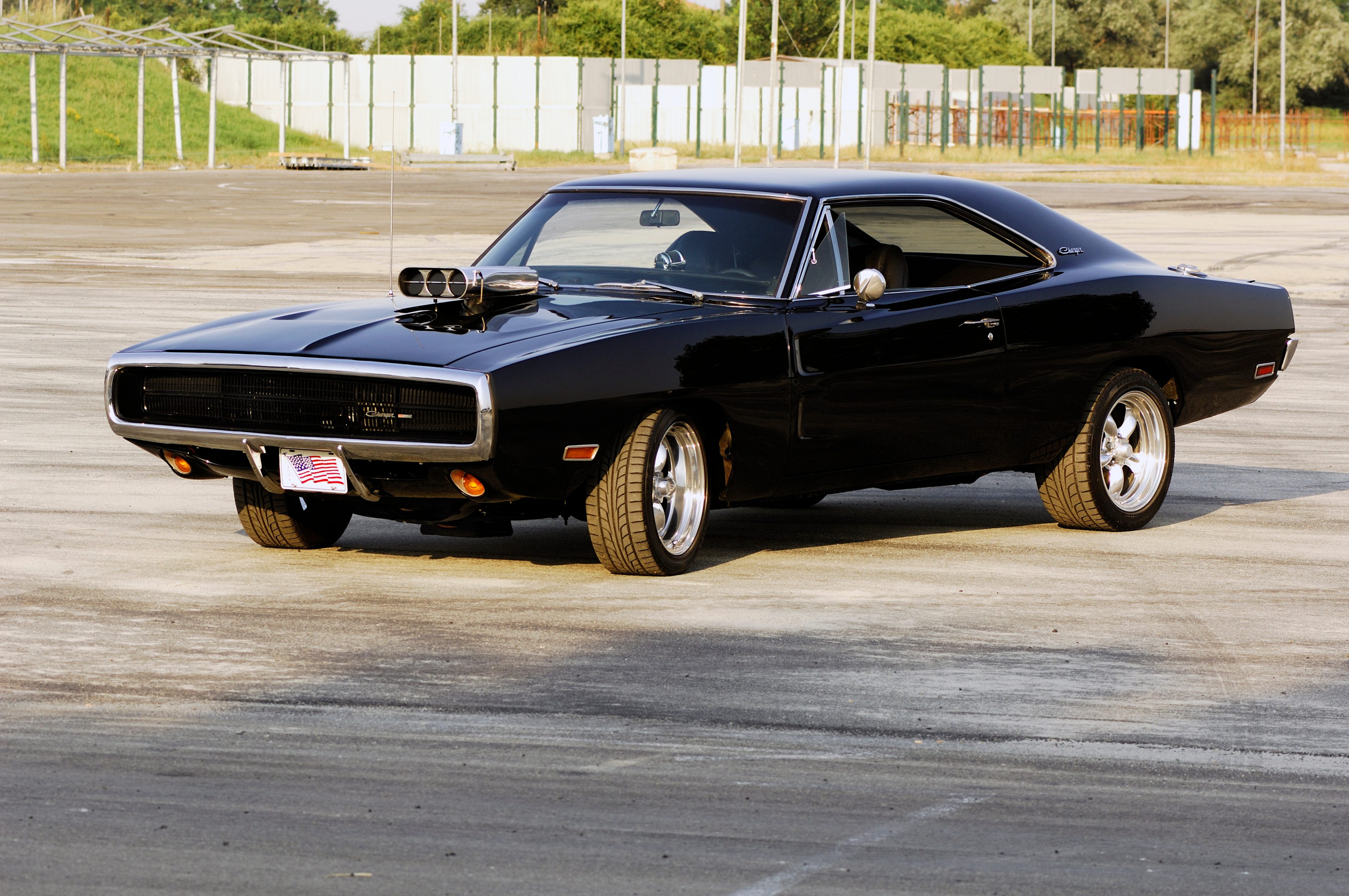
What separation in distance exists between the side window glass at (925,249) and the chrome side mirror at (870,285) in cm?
A: 32

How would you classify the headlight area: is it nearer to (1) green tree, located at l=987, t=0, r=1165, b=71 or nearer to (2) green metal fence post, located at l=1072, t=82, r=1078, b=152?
(2) green metal fence post, located at l=1072, t=82, r=1078, b=152

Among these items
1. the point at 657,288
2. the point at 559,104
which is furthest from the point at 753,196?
the point at 559,104

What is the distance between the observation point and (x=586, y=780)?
4887 mm

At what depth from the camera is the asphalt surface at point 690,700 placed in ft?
14.3

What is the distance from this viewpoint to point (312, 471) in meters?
7.09

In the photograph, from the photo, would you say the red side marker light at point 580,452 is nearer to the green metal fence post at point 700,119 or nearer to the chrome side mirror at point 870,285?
the chrome side mirror at point 870,285

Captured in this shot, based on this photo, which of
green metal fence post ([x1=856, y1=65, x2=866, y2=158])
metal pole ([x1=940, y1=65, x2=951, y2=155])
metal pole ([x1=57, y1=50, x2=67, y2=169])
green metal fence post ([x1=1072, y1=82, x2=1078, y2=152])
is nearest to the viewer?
metal pole ([x1=57, y1=50, x2=67, y2=169])

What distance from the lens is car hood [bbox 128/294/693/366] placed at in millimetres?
7004

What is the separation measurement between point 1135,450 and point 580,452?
3.31 m

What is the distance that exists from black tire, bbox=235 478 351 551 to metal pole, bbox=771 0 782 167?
27.8 metres

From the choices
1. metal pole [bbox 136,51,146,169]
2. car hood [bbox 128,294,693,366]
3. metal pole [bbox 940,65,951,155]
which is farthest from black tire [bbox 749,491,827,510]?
metal pole [bbox 940,65,951,155]

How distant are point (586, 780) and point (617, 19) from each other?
3837 inches

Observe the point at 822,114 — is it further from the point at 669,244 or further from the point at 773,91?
the point at 669,244

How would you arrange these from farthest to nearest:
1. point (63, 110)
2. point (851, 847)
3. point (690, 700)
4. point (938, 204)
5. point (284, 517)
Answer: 1. point (63, 110)
2. point (938, 204)
3. point (284, 517)
4. point (690, 700)
5. point (851, 847)
